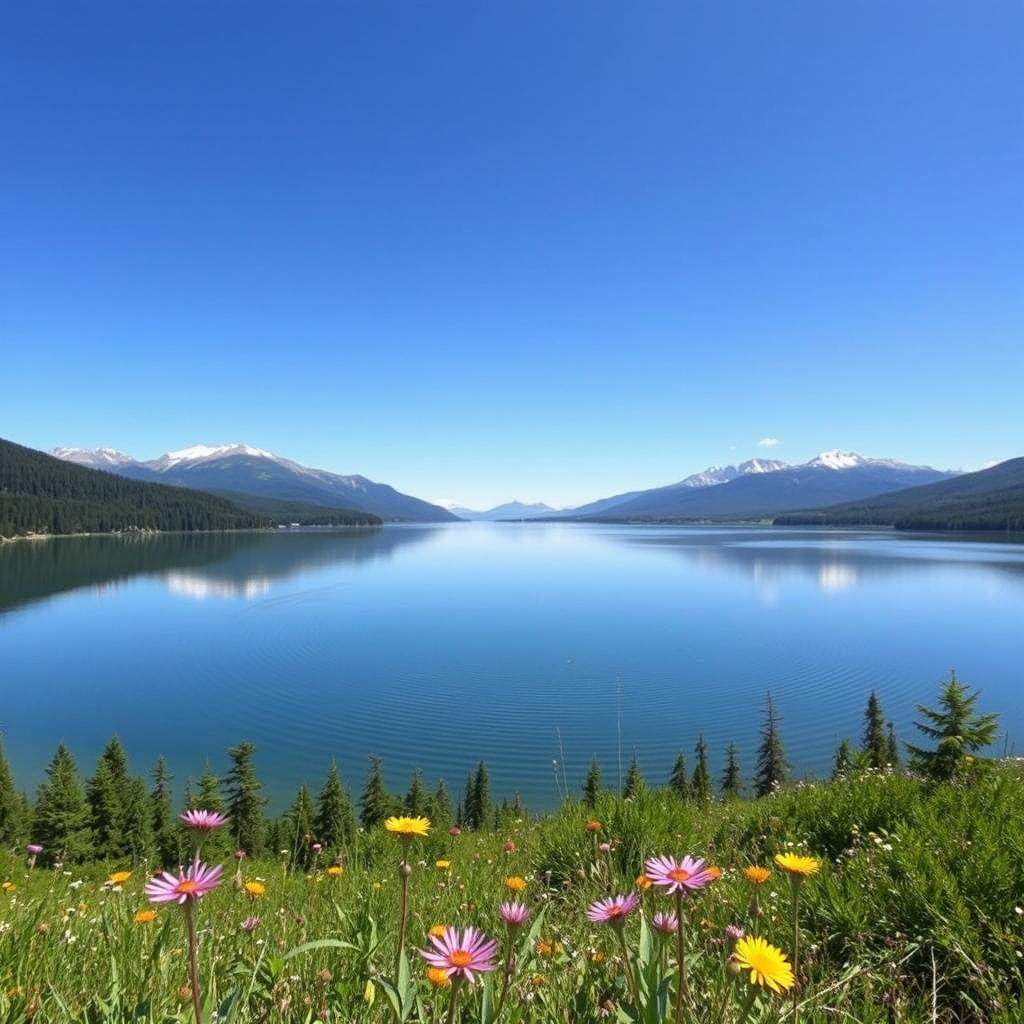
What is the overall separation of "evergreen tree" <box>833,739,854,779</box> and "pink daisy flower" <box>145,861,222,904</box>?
27.1ft

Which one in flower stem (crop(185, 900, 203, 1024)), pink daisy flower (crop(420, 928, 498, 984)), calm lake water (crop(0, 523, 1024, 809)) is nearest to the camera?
flower stem (crop(185, 900, 203, 1024))

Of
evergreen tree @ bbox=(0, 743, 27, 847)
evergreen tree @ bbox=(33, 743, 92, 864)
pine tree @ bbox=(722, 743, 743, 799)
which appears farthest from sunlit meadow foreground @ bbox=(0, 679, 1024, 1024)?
pine tree @ bbox=(722, 743, 743, 799)

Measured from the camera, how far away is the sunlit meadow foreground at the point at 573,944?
1726 millimetres

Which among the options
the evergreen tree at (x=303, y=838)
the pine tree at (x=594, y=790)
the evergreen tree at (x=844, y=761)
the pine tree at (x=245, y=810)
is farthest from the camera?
the pine tree at (x=245, y=810)

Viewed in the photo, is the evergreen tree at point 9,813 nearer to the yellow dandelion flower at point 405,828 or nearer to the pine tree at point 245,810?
the pine tree at point 245,810

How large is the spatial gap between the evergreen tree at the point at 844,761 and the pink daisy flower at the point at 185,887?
8261 mm

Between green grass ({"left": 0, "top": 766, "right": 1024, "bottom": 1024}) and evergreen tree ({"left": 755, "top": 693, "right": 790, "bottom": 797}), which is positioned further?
evergreen tree ({"left": 755, "top": 693, "right": 790, "bottom": 797})

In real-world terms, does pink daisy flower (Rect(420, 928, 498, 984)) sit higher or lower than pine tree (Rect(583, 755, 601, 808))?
higher

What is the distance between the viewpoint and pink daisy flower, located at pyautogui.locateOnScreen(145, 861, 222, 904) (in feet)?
4.75

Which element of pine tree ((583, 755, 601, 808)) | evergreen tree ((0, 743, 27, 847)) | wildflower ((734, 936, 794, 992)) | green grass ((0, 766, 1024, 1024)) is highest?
wildflower ((734, 936, 794, 992))

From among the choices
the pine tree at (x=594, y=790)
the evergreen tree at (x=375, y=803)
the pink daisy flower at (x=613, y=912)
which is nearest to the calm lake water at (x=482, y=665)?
the pine tree at (x=594, y=790)

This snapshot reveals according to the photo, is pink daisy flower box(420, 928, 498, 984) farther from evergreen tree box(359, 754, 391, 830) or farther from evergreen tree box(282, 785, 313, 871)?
evergreen tree box(359, 754, 391, 830)

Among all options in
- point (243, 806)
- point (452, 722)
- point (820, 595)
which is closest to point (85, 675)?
point (452, 722)

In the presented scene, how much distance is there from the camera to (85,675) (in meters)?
50.2
